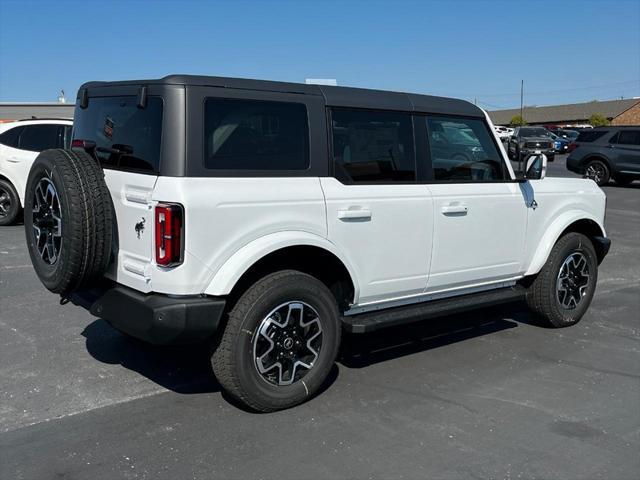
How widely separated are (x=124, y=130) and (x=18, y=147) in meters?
7.71

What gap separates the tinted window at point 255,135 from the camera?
3811mm

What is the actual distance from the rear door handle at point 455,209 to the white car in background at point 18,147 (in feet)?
25.6

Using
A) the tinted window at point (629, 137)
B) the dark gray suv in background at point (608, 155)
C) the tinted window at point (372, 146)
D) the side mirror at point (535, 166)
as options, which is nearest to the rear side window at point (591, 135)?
the dark gray suv in background at point (608, 155)

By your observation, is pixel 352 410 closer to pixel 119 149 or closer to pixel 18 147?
pixel 119 149

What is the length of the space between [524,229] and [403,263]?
4.61ft

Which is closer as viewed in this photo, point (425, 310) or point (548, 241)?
point (425, 310)

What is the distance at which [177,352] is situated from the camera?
5.09m

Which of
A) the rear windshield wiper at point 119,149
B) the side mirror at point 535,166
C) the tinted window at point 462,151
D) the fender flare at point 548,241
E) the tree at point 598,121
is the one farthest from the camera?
the tree at point 598,121

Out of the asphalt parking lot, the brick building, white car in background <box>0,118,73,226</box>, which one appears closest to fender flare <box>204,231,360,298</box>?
the asphalt parking lot

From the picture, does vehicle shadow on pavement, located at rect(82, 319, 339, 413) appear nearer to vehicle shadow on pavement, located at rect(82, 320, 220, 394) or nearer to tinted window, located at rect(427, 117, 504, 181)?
vehicle shadow on pavement, located at rect(82, 320, 220, 394)

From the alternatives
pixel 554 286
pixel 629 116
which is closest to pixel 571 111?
pixel 629 116

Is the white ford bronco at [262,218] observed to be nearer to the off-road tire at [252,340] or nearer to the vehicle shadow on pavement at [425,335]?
the off-road tire at [252,340]

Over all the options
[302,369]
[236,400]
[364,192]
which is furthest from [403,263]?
[236,400]

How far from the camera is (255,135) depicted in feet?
13.1
